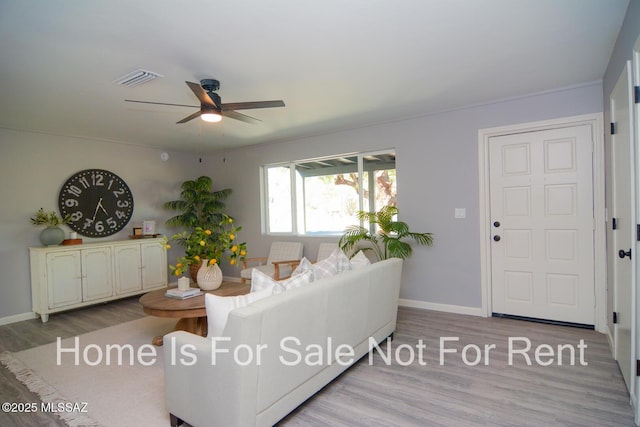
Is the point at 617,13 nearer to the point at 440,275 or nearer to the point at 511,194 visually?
the point at 511,194

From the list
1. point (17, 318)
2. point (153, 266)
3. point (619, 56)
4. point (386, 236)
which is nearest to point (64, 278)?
point (17, 318)

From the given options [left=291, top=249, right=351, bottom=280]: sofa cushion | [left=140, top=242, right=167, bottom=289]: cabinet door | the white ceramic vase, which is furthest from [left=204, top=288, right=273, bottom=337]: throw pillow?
[left=140, top=242, right=167, bottom=289]: cabinet door

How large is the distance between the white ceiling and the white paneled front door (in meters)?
0.62

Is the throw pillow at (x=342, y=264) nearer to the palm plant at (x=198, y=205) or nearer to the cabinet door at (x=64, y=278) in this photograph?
the palm plant at (x=198, y=205)

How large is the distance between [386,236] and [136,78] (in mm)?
3049

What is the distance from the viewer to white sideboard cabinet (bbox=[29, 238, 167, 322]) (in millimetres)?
4316

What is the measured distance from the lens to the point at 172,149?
6180 millimetres

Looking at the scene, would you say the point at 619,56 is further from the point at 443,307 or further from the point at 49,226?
the point at 49,226

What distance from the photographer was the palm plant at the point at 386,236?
13.4ft

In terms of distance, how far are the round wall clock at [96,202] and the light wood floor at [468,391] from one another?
2072 millimetres

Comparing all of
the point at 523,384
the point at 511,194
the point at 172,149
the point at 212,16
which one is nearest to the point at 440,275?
the point at 511,194

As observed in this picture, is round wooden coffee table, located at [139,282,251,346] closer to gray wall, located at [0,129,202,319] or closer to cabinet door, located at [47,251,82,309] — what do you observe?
cabinet door, located at [47,251,82,309]

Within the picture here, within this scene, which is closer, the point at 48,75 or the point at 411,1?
the point at 411,1

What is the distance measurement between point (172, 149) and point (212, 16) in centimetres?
457
